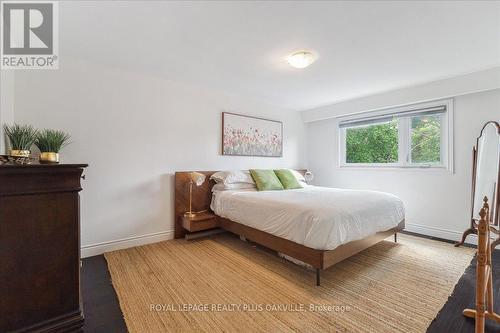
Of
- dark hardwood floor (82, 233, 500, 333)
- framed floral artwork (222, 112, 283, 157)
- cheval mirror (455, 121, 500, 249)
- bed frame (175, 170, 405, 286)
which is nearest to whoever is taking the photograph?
dark hardwood floor (82, 233, 500, 333)

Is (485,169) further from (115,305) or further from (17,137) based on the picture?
(17,137)

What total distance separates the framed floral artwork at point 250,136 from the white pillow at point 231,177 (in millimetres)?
451

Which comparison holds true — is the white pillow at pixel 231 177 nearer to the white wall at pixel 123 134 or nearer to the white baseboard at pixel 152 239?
the white wall at pixel 123 134

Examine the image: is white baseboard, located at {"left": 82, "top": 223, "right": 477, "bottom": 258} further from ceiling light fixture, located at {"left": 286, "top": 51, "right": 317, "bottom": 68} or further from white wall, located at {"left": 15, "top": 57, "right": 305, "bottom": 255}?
ceiling light fixture, located at {"left": 286, "top": 51, "right": 317, "bottom": 68}

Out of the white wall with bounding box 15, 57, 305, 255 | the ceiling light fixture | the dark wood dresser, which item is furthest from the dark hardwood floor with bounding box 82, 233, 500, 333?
the ceiling light fixture

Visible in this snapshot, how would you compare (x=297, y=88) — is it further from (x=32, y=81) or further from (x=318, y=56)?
(x=32, y=81)

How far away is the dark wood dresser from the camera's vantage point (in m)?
1.09

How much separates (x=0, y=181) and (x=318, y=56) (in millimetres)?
2712

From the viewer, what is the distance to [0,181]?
107cm

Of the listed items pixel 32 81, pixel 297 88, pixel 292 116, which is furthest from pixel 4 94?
pixel 292 116

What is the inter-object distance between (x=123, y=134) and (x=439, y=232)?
4606 millimetres

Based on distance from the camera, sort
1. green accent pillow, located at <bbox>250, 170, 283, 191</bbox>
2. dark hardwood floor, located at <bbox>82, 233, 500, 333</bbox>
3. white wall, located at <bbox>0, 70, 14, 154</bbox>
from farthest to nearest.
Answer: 1. green accent pillow, located at <bbox>250, 170, 283, 191</bbox>
2. white wall, located at <bbox>0, 70, 14, 154</bbox>
3. dark hardwood floor, located at <bbox>82, 233, 500, 333</bbox>

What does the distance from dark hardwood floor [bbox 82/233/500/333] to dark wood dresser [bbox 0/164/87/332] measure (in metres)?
0.28

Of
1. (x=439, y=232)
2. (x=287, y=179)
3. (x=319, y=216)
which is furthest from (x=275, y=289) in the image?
(x=439, y=232)
